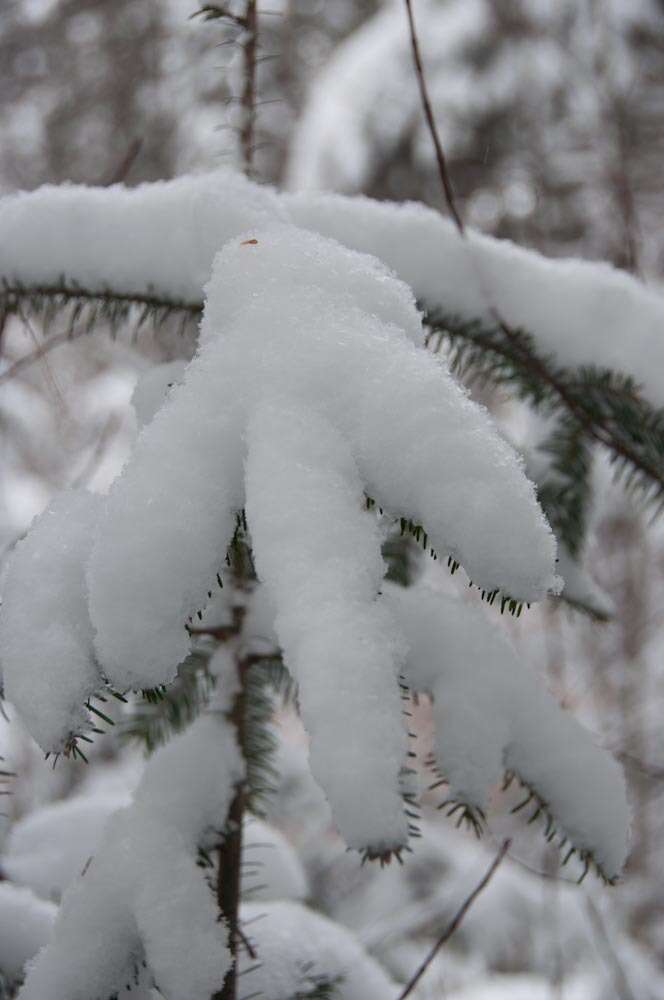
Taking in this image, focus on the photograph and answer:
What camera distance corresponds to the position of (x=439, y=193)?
3.70m

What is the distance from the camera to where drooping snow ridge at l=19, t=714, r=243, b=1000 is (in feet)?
2.20

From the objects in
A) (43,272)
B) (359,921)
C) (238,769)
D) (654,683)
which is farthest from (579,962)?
(43,272)

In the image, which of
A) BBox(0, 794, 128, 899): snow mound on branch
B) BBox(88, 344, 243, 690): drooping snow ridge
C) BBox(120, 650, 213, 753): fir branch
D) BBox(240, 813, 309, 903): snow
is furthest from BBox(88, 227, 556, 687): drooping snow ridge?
BBox(240, 813, 309, 903): snow

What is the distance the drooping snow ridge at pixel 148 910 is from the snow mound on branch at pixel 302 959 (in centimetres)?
22

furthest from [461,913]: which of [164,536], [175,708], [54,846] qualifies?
[54,846]

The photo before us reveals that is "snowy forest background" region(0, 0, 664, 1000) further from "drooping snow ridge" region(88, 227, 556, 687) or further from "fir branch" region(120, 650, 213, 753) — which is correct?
"drooping snow ridge" region(88, 227, 556, 687)

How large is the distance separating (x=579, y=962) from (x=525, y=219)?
11.3 ft

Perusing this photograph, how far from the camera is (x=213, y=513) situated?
0.49 metres

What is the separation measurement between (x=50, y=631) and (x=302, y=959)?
2.22 ft

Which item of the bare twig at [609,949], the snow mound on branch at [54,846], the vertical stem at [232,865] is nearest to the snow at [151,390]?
the vertical stem at [232,865]

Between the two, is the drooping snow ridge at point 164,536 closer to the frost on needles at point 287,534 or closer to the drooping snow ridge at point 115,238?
the frost on needles at point 287,534

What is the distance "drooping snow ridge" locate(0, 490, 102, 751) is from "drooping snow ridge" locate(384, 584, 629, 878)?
0.29 metres

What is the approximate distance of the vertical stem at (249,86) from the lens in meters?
0.93

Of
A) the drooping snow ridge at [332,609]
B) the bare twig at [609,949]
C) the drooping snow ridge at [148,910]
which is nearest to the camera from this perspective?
the drooping snow ridge at [332,609]
